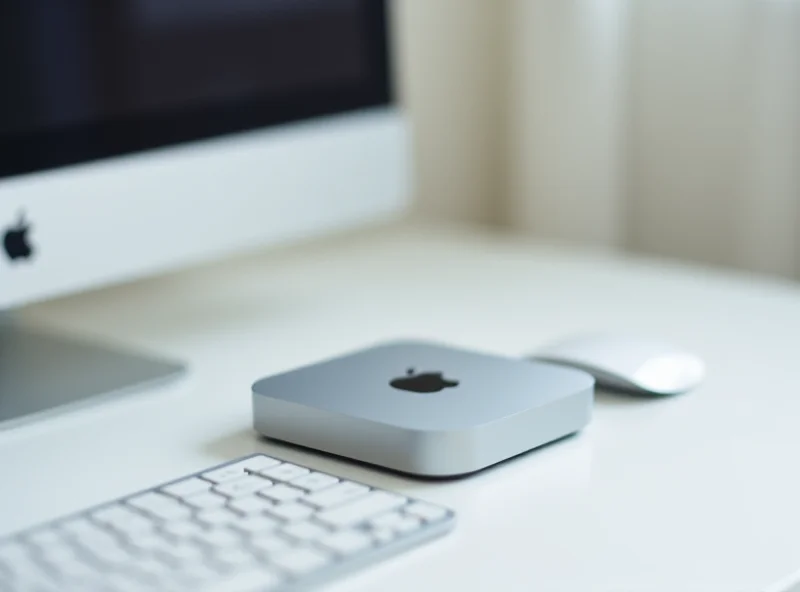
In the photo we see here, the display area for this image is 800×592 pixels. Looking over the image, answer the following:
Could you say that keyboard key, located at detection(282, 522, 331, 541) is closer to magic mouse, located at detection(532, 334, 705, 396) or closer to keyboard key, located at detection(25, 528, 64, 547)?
keyboard key, located at detection(25, 528, 64, 547)

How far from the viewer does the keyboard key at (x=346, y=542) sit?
50cm

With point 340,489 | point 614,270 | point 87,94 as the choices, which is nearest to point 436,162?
point 614,270

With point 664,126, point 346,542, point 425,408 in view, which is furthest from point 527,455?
point 664,126

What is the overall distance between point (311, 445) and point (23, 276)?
24 cm

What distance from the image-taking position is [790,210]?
3.74 feet

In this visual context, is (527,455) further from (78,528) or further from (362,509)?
(78,528)

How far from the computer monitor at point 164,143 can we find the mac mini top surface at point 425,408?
0.15m

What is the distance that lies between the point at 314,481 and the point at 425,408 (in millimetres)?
79

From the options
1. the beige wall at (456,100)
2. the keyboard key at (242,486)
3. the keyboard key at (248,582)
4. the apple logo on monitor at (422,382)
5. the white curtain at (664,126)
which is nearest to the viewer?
the keyboard key at (248,582)

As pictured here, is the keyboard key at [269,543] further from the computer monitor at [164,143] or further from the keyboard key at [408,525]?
the computer monitor at [164,143]

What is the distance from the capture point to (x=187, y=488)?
56cm

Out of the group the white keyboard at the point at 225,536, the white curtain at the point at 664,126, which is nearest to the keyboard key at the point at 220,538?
the white keyboard at the point at 225,536

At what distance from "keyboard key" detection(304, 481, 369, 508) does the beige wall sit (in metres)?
0.83

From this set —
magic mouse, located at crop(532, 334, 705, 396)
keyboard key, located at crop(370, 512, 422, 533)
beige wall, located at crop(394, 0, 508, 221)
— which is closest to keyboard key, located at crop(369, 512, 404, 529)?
keyboard key, located at crop(370, 512, 422, 533)
